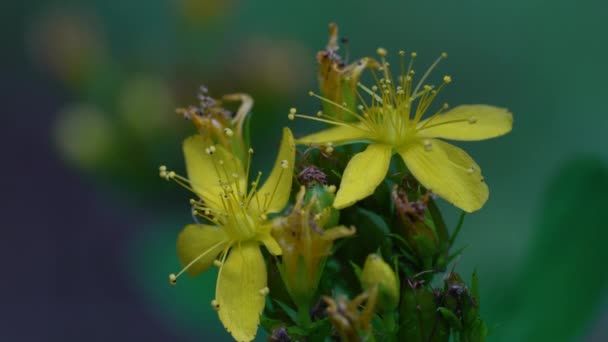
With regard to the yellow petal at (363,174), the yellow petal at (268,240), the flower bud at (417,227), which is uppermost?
the yellow petal at (363,174)

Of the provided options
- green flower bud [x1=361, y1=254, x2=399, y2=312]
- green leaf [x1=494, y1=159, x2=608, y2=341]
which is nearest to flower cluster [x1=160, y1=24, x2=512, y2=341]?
green flower bud [x1=361, y1=254, x2=399, y2=312]

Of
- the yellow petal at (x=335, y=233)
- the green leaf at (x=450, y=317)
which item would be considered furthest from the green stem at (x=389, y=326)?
the yellow petal at (x=335, y=233)

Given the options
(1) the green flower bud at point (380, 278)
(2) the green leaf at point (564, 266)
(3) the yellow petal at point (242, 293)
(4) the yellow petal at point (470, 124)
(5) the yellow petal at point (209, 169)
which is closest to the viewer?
(1) the green flower bud at point (380, 278)

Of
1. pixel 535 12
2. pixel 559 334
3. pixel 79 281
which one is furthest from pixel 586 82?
pixel 79 281

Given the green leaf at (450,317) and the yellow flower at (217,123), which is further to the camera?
the yellow flower at (217,123)

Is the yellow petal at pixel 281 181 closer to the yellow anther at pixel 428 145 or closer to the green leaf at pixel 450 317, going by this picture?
the yellow anther at pixel 428 145

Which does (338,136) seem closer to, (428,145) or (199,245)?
(428,145)

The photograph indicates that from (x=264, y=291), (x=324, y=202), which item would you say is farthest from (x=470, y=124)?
(x=264, y=291)

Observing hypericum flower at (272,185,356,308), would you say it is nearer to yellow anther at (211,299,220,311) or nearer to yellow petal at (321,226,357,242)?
yellow petal at (321,226,357,242)
